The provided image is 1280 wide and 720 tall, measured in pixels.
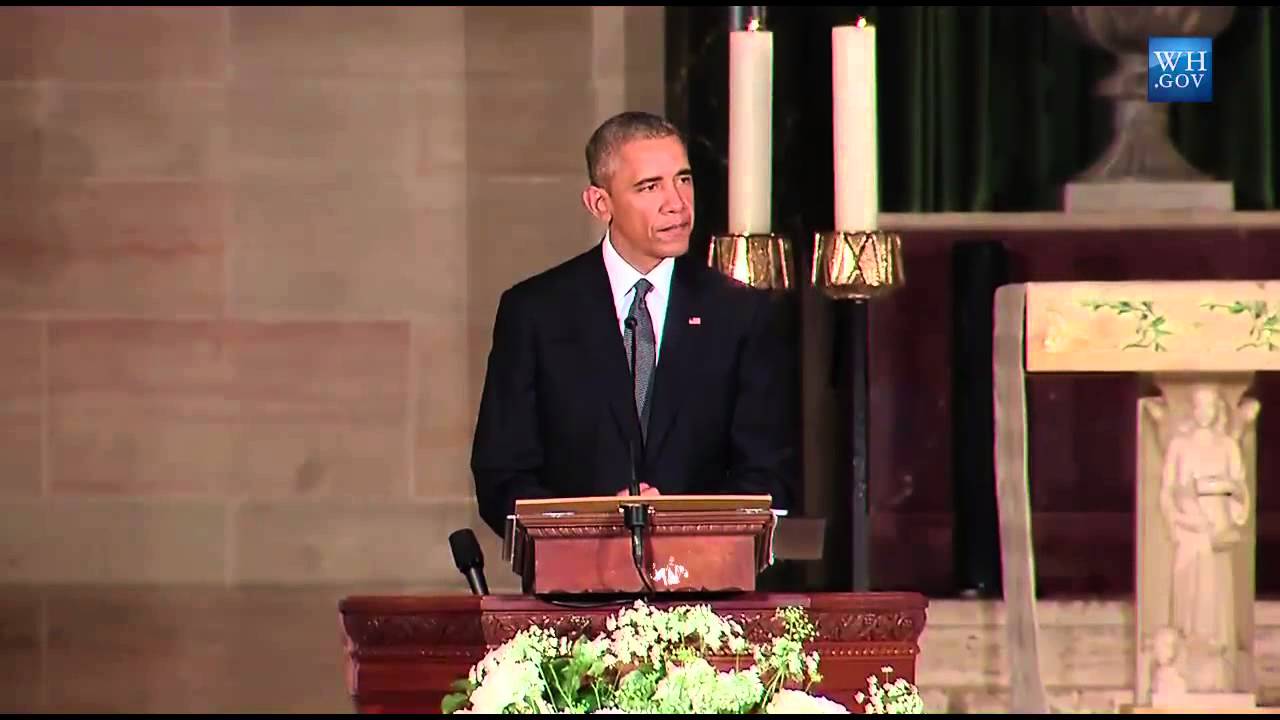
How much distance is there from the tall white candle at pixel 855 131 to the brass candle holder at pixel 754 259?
177mm

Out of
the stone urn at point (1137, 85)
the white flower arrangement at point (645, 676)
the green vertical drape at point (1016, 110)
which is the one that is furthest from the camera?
the green vertical drape at point (1016, 110)

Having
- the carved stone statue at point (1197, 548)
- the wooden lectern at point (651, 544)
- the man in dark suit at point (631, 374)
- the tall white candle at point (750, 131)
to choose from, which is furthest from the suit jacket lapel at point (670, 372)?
the carved stone statue at point (1197, 548)

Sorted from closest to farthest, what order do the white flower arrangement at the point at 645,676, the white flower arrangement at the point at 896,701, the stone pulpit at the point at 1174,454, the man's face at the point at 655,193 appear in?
the white flower arrangement at the point at 645,676 → the white flower arrangement at the point at 896,701 → the man's face at the point at 655,193 → the stone pulpit at the point at 1174,454

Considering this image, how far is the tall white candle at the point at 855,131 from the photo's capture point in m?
5.13

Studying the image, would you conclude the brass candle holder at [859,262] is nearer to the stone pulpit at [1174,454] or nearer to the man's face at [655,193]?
the man's face at [655,193]

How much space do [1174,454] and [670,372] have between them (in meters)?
1.77

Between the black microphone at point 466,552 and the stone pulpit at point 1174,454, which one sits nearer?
the black microphone at point 466,552

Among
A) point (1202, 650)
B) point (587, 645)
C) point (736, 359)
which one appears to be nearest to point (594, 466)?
point (736, 359)

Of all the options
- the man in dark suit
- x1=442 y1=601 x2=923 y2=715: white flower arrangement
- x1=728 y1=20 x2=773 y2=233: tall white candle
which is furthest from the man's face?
x1=442 y1=601 x2=923 y2=715: white flower arrangement

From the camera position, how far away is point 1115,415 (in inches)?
302

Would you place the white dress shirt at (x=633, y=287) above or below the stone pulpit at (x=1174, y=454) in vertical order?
above

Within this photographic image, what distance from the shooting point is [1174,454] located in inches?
237

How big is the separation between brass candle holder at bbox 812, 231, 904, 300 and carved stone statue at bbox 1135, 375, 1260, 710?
1130 millimetres

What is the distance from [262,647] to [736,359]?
124 inches
